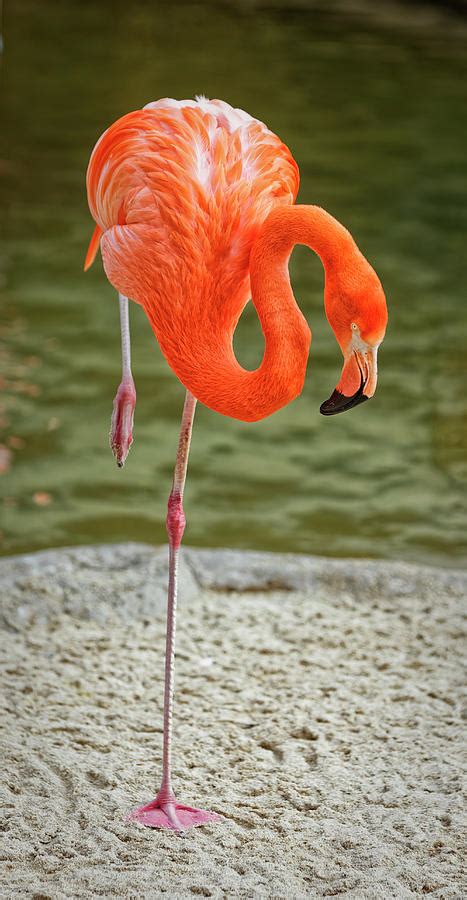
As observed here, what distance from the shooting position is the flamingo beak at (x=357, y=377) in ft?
8.90

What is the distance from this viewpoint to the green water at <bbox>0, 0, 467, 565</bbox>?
18.7 feet

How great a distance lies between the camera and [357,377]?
2.72 m

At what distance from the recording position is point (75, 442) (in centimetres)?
621

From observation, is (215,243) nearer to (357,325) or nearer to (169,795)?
(357,325)

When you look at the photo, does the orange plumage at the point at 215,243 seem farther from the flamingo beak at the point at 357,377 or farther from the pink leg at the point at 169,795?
the pink leg at the point at 169,795

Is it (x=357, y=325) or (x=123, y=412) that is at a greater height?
(x=357, y=325)

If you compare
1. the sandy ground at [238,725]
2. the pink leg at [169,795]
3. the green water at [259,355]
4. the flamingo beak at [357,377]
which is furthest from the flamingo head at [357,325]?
the green water at [259,355]

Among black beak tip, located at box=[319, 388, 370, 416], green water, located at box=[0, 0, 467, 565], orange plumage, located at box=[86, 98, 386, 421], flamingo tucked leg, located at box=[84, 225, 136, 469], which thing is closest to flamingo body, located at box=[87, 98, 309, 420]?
orange plumage, located at box=[86, 98, 386, 421]

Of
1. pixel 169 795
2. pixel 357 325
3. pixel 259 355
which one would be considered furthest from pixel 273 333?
pixel 259 355

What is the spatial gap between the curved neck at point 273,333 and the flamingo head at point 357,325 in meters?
0.06

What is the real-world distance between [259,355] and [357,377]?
439 cm

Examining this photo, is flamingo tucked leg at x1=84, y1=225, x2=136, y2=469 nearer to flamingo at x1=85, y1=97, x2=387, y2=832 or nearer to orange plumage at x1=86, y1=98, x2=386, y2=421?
flamingo at x1=85, y1=97, x2=387, y2=832

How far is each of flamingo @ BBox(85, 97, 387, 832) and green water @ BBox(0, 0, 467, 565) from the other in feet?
7.87

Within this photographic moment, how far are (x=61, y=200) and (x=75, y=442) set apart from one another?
4347 millimetres
